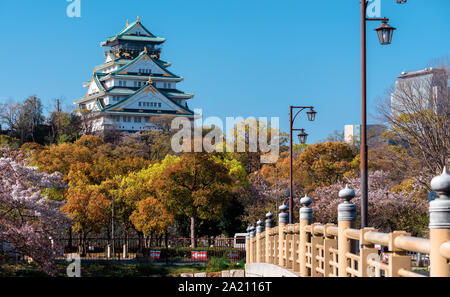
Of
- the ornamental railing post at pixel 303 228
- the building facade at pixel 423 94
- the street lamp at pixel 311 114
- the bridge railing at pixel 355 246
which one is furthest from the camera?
the building facade at pixel 423 94

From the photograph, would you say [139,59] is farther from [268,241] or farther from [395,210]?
[268,241]

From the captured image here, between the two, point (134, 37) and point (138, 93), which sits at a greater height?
point (134, 37)

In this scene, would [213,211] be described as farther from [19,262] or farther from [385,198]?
[19,262]

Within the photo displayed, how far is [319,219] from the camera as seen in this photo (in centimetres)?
4516

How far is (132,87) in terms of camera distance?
107 meters

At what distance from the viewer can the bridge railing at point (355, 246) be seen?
637 centimetres

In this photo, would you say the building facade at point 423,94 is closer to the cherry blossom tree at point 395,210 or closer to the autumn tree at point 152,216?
the cherry blossom tree at point 395,210

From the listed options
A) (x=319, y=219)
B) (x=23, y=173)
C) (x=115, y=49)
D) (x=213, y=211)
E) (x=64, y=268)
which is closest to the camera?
(x=23, y=173)

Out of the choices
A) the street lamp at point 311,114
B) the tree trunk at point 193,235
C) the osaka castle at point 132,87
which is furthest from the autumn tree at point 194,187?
the osaka castle at point 132,87

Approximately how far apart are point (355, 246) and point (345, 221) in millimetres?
450

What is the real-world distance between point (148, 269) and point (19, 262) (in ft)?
25.4

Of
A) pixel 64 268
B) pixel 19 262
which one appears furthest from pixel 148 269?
pixel 19 262

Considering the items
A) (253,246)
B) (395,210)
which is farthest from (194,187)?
(253,246)

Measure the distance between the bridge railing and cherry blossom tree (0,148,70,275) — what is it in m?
10.9
